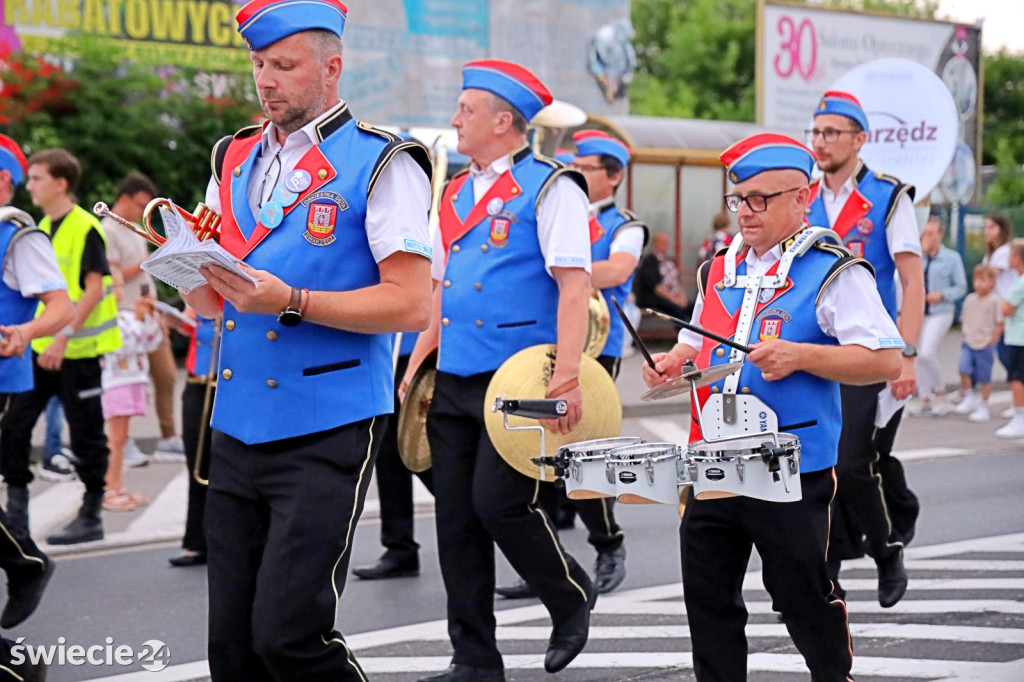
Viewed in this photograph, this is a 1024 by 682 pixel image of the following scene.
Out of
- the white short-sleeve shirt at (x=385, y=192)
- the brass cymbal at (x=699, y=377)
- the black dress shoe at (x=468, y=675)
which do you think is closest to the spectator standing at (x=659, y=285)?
the black dress shoe at (x=468, y=675)

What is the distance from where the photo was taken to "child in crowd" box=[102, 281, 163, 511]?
9.94m

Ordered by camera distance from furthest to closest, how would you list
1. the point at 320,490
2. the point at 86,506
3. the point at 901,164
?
the point at 901,164 → the point at 86,506 → the point at 320,490

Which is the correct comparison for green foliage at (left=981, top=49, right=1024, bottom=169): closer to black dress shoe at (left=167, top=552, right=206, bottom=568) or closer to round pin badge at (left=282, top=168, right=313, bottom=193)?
black dress shoe at (left=167, top=552, right=206, bottom=568)

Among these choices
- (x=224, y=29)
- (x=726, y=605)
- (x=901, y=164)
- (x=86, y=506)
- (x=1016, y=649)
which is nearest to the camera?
(x=726, y=605)

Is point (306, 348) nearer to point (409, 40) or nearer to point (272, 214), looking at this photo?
point (272, 214)

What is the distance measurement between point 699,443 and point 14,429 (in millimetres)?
4747

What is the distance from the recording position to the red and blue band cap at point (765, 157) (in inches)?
178

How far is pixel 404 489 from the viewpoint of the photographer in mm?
7824

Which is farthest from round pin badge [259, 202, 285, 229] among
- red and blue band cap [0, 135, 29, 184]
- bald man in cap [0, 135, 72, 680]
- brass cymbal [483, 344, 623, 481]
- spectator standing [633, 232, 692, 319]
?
spectator standing [633, 232, 692, 319]

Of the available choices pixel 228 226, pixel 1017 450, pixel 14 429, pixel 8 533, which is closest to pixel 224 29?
pixel 1017 450

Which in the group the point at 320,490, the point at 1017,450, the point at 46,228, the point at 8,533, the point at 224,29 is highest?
the point at 224,29

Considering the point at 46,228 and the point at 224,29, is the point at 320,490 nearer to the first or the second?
the point at 46,228

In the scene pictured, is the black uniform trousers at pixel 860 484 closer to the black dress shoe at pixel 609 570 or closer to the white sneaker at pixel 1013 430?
the black dress shoe at pixel 609 570

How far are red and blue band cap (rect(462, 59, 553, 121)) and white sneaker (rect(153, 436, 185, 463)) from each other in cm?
716
